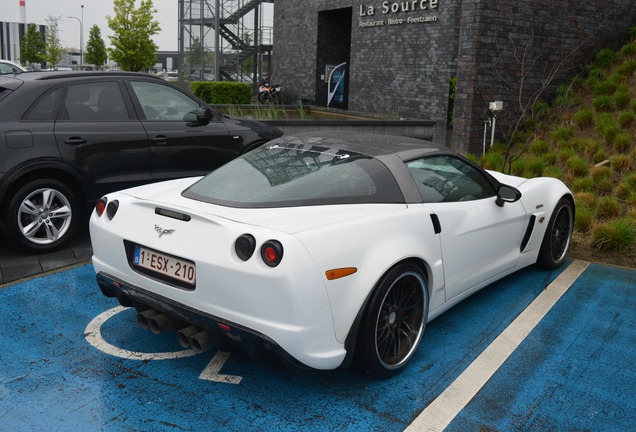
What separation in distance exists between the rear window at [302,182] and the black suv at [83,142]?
2382mm

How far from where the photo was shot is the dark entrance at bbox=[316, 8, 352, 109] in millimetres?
23828

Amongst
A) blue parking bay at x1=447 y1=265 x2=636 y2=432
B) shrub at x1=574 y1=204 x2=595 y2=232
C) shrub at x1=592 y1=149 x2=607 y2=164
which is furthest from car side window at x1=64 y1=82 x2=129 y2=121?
shrub at x1=592 y1=149 x2=607 y2=164

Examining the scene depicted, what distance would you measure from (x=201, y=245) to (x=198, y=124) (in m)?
3.97

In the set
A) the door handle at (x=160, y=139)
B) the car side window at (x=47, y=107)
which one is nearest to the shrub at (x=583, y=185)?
the door handle at (x=160, y=139)

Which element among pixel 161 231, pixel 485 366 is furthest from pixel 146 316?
pixel 485 366

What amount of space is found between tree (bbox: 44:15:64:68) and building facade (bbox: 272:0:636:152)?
126 ft

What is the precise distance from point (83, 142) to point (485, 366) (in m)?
4.26

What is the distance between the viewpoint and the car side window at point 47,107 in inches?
231

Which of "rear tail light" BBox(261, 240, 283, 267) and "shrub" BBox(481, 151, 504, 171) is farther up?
"rear tail light" BBox(261, 240, 283, 267)

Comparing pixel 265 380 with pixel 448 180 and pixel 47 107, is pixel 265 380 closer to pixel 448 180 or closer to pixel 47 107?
pixel 448 180

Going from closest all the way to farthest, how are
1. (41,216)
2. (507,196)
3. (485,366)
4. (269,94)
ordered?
1. (485,366)
2. (507,196)
3. (41,216)
4. (269,94)

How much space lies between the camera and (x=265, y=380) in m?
3.73

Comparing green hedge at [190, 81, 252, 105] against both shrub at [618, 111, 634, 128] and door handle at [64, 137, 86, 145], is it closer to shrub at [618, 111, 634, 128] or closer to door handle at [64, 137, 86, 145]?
shrub at [618, 111, 634, 128]

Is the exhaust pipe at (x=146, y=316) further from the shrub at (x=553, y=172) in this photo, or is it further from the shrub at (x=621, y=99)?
the shrub at (x=621, y=99)
